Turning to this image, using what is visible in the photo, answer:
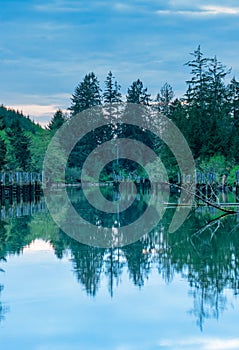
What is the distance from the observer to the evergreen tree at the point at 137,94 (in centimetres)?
9144

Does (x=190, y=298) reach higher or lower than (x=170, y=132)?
lower

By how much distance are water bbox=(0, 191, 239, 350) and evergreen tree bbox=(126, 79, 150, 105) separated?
73.6 metres

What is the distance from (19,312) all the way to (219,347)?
3297 millimetres

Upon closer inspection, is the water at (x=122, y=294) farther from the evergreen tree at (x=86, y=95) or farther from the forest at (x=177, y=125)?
the evergreen tree at (x=86, y=95)

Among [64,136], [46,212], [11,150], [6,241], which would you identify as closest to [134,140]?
[64,136]

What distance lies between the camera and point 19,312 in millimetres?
10070

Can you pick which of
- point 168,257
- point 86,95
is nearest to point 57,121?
point 86,95

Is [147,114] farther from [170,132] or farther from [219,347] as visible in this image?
[219,347]

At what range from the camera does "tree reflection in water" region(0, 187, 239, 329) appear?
37.7ft

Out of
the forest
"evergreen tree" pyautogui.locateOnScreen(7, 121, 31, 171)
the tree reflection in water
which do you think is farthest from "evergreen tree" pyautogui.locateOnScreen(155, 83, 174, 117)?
the tree reflection in water

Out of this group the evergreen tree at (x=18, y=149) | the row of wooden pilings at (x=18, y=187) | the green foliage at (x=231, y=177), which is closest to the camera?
the row of wooden pilings at (x=18, y=187)

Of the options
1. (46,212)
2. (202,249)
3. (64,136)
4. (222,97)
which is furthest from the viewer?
(64,136)

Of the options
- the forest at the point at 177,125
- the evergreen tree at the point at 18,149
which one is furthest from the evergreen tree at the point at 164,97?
the evergreen tree at the point at 18,149

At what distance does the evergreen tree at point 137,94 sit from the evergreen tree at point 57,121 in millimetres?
9467
